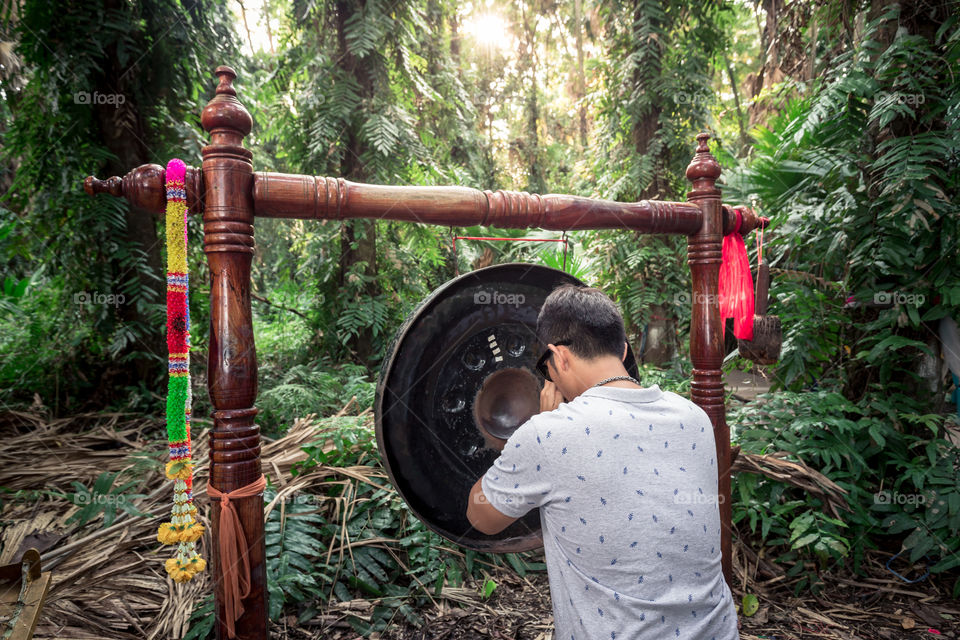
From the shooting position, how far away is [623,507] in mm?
1188

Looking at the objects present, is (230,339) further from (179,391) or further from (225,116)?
(225,116)

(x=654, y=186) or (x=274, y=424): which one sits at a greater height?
(x=654, y=186)

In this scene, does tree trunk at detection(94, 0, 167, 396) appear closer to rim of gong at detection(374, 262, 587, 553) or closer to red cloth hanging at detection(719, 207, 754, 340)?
rim of gong at detection(374, 262, 587, 553)

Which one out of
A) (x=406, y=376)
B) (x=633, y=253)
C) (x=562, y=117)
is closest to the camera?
(x=406, y=376)

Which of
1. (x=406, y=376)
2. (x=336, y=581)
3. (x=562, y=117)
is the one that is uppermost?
(x=562, y=117)

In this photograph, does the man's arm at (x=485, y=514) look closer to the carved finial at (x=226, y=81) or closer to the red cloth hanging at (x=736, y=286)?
the carved finial at (x=226, y=81)

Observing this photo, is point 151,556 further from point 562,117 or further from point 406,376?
point 562,117

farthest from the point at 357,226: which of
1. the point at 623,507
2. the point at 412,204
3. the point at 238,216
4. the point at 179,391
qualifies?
the point at 623,507

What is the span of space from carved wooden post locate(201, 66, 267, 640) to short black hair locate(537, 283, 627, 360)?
2.82 feet

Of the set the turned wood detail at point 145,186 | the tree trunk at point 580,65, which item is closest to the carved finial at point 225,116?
the turned wood detail at point 145,186

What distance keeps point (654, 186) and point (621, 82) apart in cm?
101

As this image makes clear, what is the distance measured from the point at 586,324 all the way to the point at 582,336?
33 millimetres

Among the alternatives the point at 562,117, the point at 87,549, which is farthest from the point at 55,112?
the point at 562,117

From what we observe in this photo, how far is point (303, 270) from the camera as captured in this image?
496 cm
